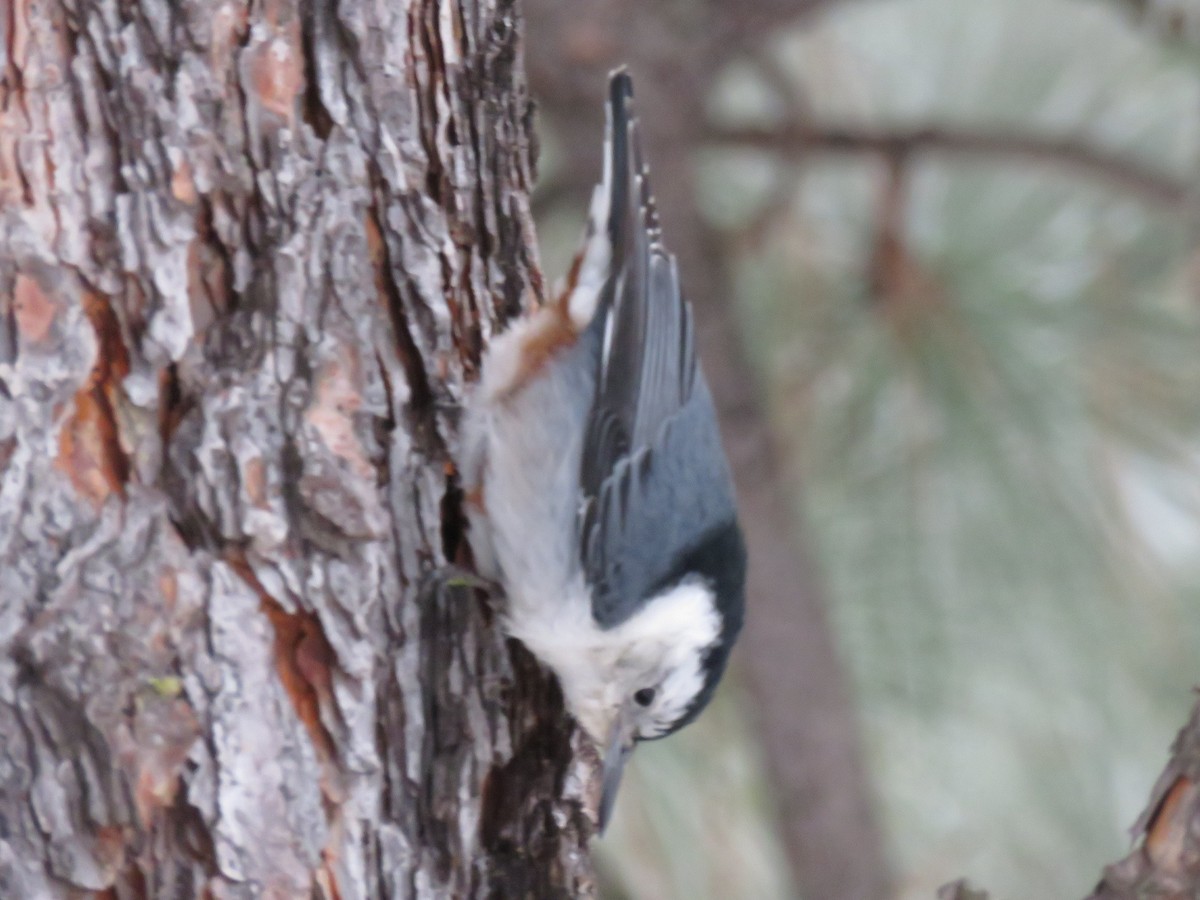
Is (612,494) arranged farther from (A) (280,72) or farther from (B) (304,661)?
(A) (280,72)

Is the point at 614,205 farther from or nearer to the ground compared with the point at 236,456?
farther from the ground

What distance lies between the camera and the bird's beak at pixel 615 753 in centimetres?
142

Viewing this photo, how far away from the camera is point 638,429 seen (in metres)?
A: 1.47

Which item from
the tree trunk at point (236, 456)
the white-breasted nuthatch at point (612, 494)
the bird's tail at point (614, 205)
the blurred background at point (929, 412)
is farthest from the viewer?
the blurred background at point (929, 412)

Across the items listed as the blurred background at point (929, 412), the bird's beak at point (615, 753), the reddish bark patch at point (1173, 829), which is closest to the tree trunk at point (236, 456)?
the bird's beak at point (615, 753)

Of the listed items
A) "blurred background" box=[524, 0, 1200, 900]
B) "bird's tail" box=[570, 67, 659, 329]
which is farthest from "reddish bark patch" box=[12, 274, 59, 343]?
"blurred background" box=[524, 0, 1200, 900]

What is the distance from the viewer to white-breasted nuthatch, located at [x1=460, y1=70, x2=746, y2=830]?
1386 mm

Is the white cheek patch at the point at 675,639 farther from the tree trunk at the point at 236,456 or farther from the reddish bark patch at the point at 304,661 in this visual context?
the reddish bark patch at the point at 304,661

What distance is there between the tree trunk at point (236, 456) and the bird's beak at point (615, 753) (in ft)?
0.36

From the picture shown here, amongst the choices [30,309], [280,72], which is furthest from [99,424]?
[280,72]

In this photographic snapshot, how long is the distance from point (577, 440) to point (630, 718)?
0.88ft

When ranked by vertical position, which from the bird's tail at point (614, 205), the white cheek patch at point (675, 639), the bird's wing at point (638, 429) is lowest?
the white cheek patch at point (675, 639)

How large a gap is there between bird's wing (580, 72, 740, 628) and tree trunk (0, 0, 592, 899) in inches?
6.5

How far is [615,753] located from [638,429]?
0.31 meters
